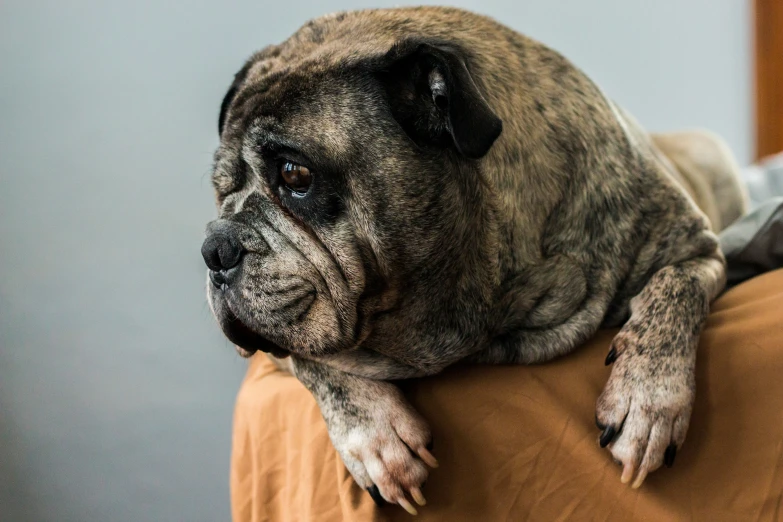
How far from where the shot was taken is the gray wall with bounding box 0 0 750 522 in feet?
7.61

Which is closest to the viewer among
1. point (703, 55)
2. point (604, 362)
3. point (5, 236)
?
point (604, 362)

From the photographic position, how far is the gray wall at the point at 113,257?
7.61 feet

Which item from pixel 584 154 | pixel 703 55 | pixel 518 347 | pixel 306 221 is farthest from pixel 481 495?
pixel 703 55

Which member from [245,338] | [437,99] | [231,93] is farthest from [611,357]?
[231,93]

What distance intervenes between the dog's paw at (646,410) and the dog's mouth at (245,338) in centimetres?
62

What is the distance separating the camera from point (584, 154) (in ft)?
4.85

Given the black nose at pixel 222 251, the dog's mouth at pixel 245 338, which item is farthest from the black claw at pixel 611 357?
the black nose at pixel 222 251

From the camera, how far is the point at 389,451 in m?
1.26

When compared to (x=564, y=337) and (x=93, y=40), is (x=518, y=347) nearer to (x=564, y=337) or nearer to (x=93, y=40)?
(x=564, y=337)

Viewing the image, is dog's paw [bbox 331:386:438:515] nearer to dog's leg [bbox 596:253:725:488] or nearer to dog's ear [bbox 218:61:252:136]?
dog's leg [bbox 596:253:725:488]

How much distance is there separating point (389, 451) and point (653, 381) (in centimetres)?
48

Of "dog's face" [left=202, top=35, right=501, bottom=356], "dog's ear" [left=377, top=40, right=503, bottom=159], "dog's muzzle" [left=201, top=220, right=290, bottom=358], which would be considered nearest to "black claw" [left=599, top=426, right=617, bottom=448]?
"dog's face" [left=202, top=35, right=501, bottom=356]

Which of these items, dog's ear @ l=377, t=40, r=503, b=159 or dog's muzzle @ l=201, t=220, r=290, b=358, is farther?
dog's muzzle @ l=201, t=220, r=290, b=358

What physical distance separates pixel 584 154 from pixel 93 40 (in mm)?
1736
